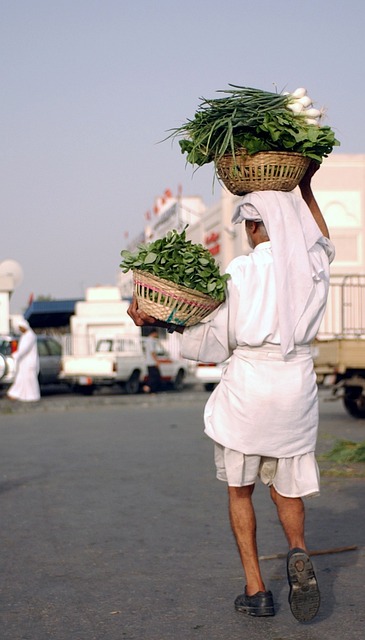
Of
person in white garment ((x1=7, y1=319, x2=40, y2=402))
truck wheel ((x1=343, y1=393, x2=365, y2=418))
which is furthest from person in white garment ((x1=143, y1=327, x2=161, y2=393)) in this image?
truck wheel ((x1=343, y1=393, x2=365, y2=418))

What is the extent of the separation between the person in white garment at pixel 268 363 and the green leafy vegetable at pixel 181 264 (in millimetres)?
Result: 124

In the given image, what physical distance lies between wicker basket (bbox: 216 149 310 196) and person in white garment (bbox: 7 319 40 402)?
20.7 metres

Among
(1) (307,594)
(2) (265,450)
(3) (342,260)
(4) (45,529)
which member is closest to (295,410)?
(2) (265,450)

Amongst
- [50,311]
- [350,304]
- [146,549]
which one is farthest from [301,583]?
[50,311]

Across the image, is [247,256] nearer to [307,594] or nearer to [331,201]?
[307,594]

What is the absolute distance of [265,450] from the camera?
Answer: 4.80 meters

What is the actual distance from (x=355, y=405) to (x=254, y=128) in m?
13.2

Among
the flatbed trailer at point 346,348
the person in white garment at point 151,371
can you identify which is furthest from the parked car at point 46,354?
the flatbed trailer at point 346,348

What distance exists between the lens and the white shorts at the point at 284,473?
4824 mm

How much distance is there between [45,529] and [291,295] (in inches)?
144

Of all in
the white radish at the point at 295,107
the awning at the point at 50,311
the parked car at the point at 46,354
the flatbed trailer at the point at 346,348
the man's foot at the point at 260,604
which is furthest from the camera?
the awning at the point at 50,311

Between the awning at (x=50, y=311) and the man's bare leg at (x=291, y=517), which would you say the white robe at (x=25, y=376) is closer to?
the awning at (x=50, y=311)

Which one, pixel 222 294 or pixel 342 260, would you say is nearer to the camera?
pixel 222 294

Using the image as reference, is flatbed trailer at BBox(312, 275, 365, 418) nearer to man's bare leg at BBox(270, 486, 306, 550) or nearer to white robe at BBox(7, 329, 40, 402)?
white robe at BBox(7, 329, 40, 402)
